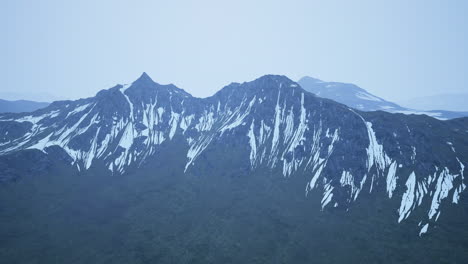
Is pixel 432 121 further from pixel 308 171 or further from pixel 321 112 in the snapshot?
pixel 308 171

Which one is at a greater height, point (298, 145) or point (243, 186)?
point (298, 145)

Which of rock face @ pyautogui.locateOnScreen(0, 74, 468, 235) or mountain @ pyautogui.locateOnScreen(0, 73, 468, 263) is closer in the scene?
mountain @ pyautogui.locateOnScreen(0, 73, 468, 263)

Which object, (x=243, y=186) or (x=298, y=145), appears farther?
(x=298, y=145)

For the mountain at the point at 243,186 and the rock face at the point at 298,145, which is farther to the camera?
the rock face at the point at 298,145

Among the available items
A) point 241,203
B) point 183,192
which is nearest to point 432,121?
point 241,203
